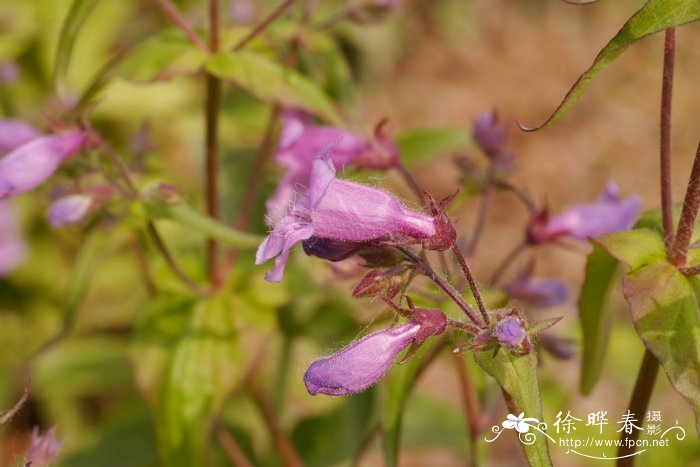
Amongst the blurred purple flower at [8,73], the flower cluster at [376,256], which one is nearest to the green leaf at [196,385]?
the flower cluster at [376,256]

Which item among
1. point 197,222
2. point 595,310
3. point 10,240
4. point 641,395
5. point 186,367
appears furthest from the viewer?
point 10,240

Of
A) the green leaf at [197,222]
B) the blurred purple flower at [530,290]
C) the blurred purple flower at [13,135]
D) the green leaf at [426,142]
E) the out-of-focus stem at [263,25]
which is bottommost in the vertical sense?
the blurred purple flower at [530,290]

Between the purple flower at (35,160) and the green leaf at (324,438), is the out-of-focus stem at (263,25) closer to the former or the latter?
the purple flower at (35,160)

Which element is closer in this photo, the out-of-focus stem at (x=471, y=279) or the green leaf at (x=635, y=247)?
the out-of-focus stem at (x=471, y=279)

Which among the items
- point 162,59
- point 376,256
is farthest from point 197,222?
point 376,256

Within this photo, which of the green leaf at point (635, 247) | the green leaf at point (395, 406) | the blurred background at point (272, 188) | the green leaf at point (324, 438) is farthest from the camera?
the green leaf at point (324, 438)

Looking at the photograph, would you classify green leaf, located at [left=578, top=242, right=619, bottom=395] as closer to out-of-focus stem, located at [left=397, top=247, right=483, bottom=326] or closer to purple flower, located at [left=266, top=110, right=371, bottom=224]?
out-of-focus stem, located at [left=397, top=247, right=483, bottom=326]

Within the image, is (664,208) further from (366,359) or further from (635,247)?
A: (366,359)

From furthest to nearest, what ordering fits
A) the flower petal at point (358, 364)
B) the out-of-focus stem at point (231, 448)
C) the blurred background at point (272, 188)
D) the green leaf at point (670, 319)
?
the out-of-focus stem at point (231, 448) < the blurred background at point (272, 188) < the green leaf at point (670, 319) < the flower petal at point (358, 364)

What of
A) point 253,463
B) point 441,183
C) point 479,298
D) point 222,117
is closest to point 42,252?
point 222,117
